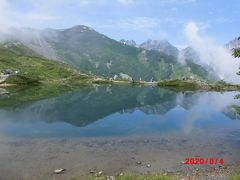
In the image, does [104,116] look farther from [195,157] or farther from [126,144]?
[195,157]

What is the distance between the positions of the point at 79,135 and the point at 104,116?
115ft

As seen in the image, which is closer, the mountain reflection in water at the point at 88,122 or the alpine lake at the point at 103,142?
the alpine lake at the point at 103,142

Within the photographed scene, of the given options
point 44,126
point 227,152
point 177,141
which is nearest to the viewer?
point 227,152

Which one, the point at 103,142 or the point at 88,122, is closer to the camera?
the point at 103,142

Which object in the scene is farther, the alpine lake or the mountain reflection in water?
the mountain reflection in water

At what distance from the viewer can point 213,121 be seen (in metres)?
101

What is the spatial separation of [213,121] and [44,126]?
5436cm

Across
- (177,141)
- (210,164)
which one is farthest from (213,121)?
(210,164)

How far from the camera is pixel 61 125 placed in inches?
3339

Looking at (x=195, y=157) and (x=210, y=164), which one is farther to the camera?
(x=195, y=157)

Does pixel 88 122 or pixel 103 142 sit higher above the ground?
pixel 88 122

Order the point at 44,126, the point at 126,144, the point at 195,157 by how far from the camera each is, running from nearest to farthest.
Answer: the point at 195,157 < the point at 126,144 < the point at 44,126

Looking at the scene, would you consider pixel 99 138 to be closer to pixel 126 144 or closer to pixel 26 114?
pixel 126 144

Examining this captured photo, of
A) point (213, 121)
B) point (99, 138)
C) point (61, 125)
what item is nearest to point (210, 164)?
point (99, 138)
